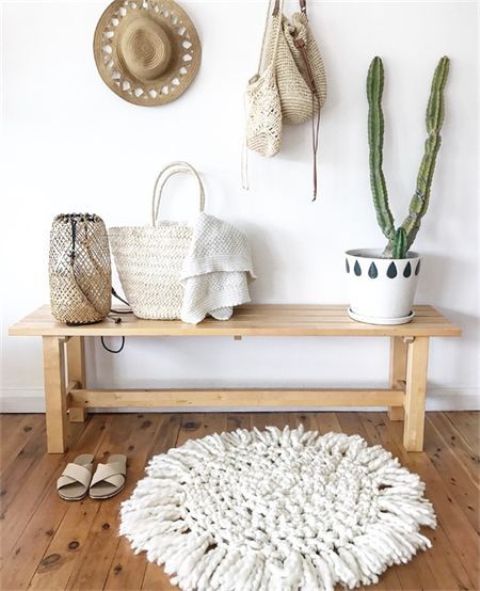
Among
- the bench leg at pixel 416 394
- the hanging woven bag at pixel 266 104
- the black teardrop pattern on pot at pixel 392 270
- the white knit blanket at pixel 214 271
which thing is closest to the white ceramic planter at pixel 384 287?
the black teardrop pattern on pot at pixel 392 270

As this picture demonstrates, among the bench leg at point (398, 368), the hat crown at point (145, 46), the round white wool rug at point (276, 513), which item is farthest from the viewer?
the bench leg at point (398, 368)

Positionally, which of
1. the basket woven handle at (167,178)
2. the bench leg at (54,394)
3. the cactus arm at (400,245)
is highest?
the basket woven handle at (167,178)

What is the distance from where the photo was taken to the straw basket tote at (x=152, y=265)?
78.2 inches

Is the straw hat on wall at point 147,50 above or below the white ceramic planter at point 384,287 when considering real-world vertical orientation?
above

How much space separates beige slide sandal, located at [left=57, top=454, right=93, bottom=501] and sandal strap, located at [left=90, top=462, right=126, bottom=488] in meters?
0.03

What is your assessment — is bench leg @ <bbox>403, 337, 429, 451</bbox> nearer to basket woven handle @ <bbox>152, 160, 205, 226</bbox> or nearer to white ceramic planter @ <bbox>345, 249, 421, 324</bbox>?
white ceramic planter @ <bbox>345, 249, 421, 324</bbox>

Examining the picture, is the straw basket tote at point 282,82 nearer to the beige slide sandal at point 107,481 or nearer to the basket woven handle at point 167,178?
the basket woven handle at point 167,178

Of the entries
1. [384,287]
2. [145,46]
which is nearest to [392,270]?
[384,287]

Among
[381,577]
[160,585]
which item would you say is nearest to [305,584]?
[381,577]

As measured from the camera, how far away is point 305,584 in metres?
1.34

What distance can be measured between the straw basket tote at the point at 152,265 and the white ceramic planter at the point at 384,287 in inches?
23.6

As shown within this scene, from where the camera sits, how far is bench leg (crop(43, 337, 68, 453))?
77.2 inches

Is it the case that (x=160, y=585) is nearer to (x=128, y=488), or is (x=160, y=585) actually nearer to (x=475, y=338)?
(x=128, y=488)

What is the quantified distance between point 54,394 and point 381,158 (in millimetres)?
1398
